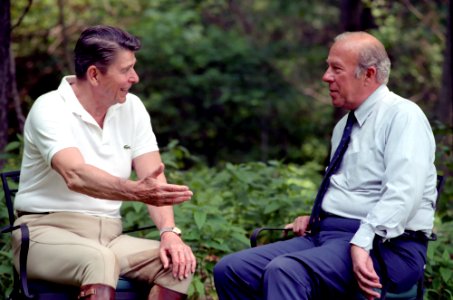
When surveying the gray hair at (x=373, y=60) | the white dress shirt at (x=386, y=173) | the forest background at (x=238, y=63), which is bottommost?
the forest background at (x=238, y=63)

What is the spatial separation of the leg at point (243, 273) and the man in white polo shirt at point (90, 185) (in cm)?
19

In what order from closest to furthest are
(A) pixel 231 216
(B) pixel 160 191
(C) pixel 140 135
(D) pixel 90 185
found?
(B) pixel 160 191 → (D) pixel 90 185 → (C) pixel 140 135 → (A) pixel 231 216

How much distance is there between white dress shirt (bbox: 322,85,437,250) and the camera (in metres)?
3.60

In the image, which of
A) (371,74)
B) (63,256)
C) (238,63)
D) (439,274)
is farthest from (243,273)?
(238,63)

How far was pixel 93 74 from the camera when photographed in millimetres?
3891

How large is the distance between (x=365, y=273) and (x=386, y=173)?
47cm

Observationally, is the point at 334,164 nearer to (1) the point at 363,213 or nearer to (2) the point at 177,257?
(1) the point at 363,213

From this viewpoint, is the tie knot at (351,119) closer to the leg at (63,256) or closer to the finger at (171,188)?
the finger at (171,188)

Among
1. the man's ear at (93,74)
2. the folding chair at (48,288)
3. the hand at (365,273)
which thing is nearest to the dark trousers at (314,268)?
the hand at (365,273)

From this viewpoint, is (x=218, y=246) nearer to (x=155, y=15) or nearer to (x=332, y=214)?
(x=332, y=214)

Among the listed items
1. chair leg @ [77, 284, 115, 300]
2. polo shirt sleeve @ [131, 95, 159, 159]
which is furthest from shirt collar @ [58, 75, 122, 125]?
chair leg @ [77, 284, 115, 300]

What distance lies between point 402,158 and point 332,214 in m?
0.53

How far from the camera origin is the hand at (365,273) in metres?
3.56

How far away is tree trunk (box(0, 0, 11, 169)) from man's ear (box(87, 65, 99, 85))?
88.8 inches
